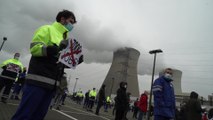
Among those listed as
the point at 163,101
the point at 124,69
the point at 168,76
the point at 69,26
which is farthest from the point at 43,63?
the point at 124,69

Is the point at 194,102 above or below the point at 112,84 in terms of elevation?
below

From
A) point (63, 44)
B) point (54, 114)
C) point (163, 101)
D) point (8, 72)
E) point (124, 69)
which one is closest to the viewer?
point (63, 44)

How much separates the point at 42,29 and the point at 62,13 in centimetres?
39

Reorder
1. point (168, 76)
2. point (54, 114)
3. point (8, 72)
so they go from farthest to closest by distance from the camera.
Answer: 1. point (8, 72)
2. point (54, 114)
3. point (168, 76)

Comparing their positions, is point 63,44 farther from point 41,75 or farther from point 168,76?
point 168,76

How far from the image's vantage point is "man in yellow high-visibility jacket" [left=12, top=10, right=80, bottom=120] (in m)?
2.22

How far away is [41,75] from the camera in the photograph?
2.31 m

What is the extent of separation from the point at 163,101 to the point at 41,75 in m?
3.11

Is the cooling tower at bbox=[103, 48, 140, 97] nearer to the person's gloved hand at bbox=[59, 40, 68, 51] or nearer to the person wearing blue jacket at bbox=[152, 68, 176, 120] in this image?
the person wearing blue jacket at bbox=[152, 68, 176, 120]

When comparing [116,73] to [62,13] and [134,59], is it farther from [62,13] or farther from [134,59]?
[62,13]

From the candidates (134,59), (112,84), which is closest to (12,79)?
(134,59)

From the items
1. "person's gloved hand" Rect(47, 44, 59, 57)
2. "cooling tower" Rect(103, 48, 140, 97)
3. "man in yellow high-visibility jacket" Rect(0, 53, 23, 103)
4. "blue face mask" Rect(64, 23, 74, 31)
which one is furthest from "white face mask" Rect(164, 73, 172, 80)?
"cooling tower" Rect(103, 48, 140, 97)

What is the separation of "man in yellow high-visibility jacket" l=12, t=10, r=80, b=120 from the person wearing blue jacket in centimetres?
285

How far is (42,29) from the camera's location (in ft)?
7.98
